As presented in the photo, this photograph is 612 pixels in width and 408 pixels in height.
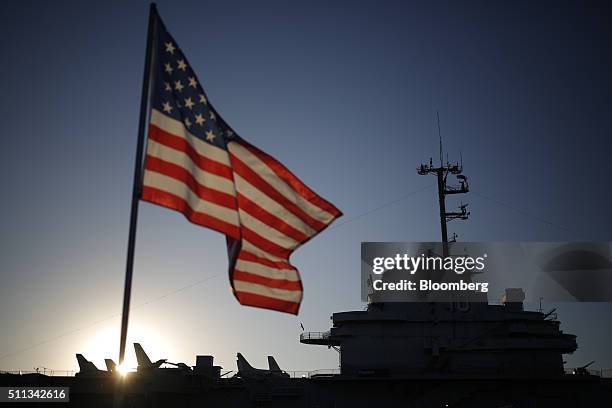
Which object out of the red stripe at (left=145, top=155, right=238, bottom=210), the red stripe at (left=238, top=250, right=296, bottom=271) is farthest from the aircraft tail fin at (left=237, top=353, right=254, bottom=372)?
the red stripe at (left=145, top=155, right=238, bottom=210)

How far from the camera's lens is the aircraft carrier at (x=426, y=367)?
3619 cm

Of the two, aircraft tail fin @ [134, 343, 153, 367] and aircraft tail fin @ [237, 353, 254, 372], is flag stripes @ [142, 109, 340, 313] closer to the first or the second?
aircraft tail fin @ [134, 343, 153, 367]

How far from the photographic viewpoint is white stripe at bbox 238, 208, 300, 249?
9.77m

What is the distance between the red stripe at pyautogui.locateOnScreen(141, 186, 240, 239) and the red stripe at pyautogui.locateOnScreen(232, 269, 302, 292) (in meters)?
0.63

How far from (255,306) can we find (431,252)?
29206 millimetres

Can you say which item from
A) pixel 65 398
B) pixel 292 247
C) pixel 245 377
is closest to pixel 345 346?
pixel 245 377

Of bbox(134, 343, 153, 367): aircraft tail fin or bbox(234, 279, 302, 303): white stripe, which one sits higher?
bbox(234, 279, 302, 303): white stripe

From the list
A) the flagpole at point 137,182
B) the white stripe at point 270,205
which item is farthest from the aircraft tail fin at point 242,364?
the flagpole at point 137,182

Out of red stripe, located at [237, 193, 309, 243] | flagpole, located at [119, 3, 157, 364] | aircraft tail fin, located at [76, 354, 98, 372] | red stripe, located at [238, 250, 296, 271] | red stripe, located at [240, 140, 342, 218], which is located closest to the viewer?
flagpole, located at [119, 3, 157, 364]

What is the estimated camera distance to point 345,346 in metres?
36.8

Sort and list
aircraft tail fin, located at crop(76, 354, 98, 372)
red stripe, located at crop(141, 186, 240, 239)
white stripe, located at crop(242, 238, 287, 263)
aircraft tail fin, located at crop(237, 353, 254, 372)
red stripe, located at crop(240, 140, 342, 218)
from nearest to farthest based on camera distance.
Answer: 1. red stripe, located at crop(141, 186, 240, 239)
2. white stripe, located at crop(242, 238, 287, 263)
3. red stripe, located at crop(240, 140, 342, 218)
4. aircraft tail fin, located at crop(76, 354, 98, 372)
5. aircraft tail fin, located at crop(237, 353, 254, 372)

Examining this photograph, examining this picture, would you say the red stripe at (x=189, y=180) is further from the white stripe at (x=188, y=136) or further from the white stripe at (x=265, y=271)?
the white stripe at (x=265, y=271)

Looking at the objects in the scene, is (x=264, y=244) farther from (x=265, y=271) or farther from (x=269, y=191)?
(x=269, y=191)

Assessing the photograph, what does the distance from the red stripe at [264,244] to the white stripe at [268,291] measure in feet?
1.92
